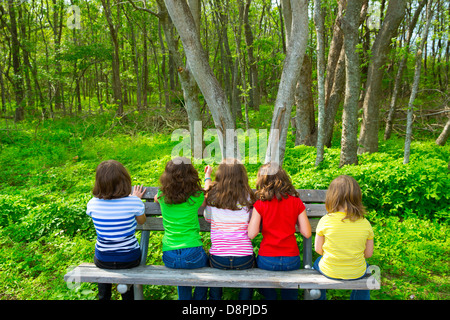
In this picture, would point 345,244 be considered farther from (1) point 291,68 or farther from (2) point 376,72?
(2) point 376,72

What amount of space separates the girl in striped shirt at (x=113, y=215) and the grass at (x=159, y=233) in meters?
0.56

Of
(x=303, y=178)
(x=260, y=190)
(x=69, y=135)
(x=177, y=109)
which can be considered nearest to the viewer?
(x=260, y=190)

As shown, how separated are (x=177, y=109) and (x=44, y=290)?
33.8 feet

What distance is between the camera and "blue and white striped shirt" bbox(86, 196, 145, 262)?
2.88m

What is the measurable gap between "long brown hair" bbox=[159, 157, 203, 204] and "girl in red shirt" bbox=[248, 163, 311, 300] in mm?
649

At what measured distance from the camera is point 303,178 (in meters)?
5.61

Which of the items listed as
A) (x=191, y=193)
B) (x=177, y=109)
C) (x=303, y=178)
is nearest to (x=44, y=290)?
(x=191, y=193)

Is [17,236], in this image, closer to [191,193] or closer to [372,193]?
[191,193]

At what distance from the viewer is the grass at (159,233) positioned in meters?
3.37

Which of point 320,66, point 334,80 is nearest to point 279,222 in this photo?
point 320,66

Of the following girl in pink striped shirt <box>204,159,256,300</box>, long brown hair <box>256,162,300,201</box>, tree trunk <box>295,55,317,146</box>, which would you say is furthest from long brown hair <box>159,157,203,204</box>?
tree trunk <box>295,55,317,146</box>

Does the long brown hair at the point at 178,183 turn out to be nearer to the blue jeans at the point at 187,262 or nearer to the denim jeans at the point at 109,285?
the blue jeans at the point at 187,262

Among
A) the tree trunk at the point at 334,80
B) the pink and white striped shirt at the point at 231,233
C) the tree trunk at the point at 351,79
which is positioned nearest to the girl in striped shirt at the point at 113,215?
the pink and white striped shirt at the point at 231,233

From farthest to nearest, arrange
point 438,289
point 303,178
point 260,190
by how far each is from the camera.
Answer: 1. point 303,178
2. point 438,289
3. point 260,190
